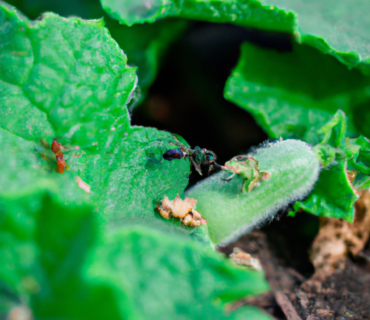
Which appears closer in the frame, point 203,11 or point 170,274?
point 170,274

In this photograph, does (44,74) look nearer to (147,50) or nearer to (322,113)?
(147,50)

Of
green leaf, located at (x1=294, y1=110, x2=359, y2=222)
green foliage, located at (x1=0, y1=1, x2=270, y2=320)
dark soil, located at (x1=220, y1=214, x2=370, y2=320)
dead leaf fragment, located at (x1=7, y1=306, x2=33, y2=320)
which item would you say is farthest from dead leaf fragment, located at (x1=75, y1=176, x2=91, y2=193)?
green leaf, located at (x1=294, y1=110, x2=359, y2=222)

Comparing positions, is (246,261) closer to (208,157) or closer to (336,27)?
(208,157)

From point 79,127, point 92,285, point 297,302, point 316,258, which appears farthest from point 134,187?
point 316,258

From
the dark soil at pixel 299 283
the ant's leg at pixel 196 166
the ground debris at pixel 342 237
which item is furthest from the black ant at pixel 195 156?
the ground debris at pixel 342 237

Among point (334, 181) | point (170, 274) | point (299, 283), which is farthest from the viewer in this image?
point (299, 283)

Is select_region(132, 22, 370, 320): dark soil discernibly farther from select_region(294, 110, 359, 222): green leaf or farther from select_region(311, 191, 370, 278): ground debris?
select_region(294, 110, 359, 222): green leaf

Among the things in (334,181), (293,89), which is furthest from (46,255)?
(293,89)
